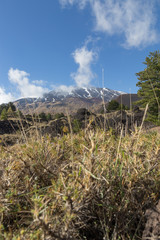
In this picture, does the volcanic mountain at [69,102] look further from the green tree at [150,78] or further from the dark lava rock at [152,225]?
the green tree at [150,78]

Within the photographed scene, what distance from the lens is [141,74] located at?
19656 mm

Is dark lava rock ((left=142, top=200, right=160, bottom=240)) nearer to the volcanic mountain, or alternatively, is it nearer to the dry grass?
the dry grass

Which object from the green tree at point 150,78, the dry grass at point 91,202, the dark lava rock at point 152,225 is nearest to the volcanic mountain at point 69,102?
the dry grass at point 91,202

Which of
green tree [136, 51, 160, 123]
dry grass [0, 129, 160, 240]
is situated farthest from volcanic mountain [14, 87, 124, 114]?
green tree [136, 51, 160, 123]

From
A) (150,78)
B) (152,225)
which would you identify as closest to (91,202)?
(152,225)

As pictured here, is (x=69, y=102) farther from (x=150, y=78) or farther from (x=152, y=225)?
(x=150, y=78)

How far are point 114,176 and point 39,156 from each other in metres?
0.88

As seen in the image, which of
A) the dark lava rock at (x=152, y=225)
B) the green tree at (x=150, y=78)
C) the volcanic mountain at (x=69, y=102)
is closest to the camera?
the dark lava rock at (x=152, y=225)

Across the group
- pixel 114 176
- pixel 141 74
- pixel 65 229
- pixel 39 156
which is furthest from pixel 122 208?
pixel 141 74

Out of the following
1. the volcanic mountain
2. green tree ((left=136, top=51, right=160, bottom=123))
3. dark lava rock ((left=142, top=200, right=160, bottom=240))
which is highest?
green tree ((left=136, top=51, right=160, bottom=123))

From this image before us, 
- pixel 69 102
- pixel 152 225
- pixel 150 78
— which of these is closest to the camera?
pixel 152 225

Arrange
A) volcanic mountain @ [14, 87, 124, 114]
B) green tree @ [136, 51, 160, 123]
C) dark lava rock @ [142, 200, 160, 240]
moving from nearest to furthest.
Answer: dark lava rock @ [142, 200, 160, 240], volcanic mountain @ [14, 87, 124, 114], green tree @ [136, 51, 160, 123]

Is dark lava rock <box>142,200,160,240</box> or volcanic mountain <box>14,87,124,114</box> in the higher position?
volcanic mountain <box>14,87,124,114</box>

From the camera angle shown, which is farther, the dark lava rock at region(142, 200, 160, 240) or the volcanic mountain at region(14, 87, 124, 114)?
the volcanic mountain at region(14, 87, 124, 114)
